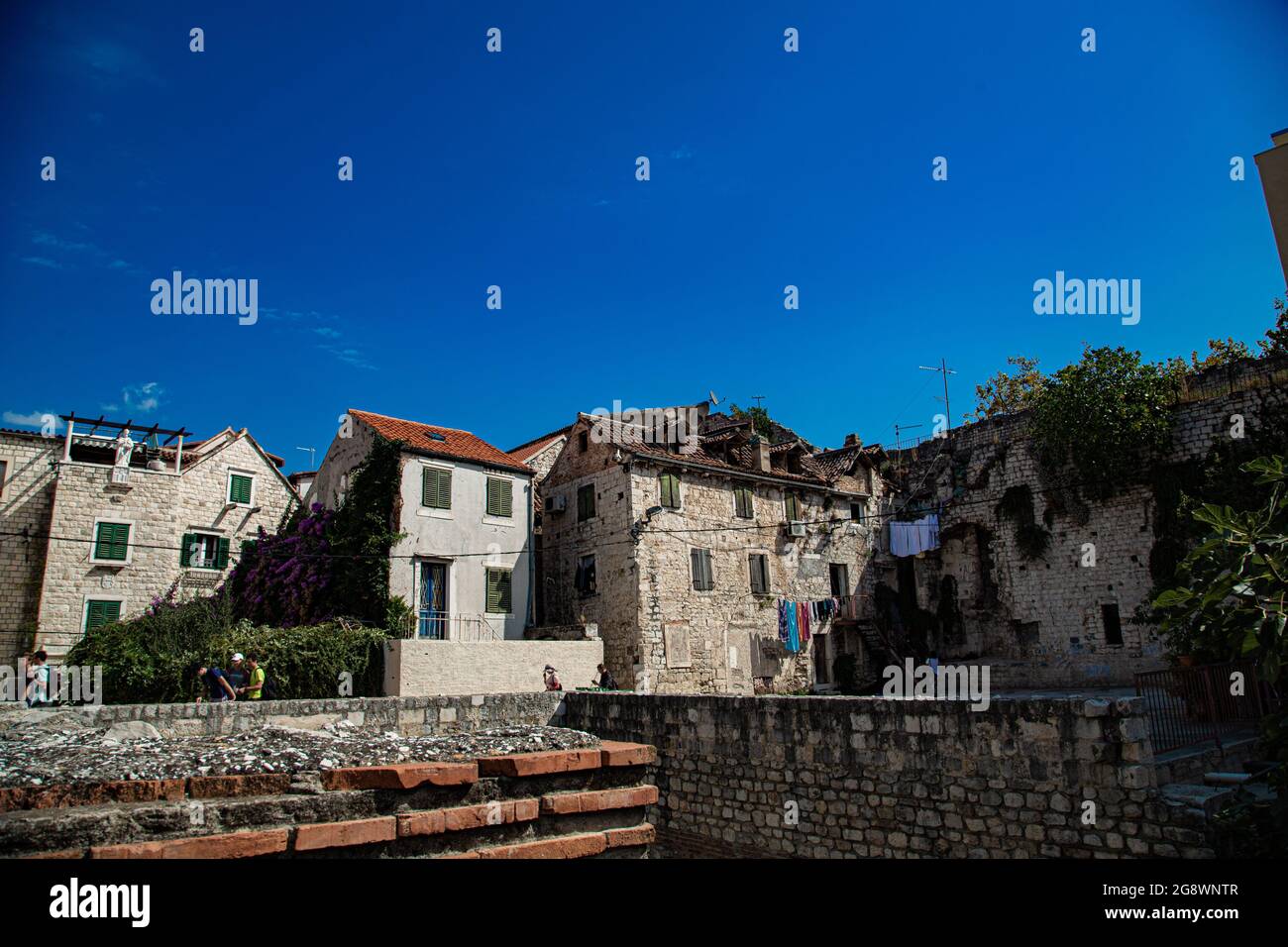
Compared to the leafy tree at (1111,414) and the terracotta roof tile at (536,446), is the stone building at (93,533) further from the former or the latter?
the leafy tree at (1111,414)

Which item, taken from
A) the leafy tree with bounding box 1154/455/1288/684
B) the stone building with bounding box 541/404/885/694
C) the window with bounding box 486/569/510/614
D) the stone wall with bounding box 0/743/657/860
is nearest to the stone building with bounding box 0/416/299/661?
the window with bounding box 486/569/510/614

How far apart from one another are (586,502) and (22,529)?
19.6 meters

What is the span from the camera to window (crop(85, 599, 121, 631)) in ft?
87.9

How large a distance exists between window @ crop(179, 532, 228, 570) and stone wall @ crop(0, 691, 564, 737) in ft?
56.0

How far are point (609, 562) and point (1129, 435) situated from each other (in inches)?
717

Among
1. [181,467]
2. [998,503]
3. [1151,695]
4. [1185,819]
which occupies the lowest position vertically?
[1185,819]

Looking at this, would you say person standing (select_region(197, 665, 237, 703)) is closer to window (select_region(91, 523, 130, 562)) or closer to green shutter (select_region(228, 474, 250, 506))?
window (select_region(91, 523, 130, 562))

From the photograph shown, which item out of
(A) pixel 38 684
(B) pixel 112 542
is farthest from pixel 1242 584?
(B) pixel 112 542

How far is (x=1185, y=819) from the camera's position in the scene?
8.61 m

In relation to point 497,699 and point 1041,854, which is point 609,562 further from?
point 1041,854

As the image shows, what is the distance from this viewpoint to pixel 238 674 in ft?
60.2

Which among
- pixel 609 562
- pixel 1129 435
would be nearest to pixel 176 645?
pixel 609 562

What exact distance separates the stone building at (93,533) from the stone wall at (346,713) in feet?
51.8
